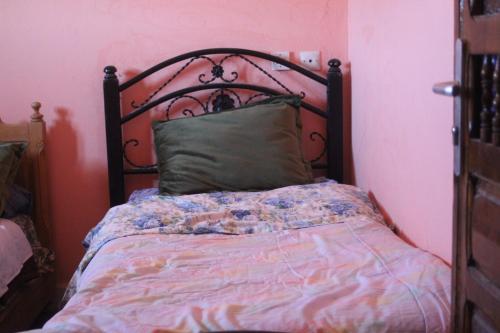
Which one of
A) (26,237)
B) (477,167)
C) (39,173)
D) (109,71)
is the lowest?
(26,237)

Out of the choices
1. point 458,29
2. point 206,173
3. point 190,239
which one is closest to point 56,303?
point 206,173

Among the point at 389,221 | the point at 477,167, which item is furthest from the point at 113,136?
the point at 477,167

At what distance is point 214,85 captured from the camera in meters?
2.69

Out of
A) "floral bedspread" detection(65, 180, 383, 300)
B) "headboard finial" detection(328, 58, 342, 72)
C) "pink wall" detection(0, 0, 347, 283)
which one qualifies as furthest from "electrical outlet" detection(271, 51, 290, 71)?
"floral bedspread" detection(65, 180, 383, 300)

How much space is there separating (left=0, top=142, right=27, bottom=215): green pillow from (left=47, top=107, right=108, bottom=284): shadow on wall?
0.25m

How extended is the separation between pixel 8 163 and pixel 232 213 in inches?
37.3

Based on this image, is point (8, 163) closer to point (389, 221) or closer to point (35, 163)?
point (35, 163)

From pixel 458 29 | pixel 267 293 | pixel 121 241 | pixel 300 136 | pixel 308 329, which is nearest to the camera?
pixel 458 29

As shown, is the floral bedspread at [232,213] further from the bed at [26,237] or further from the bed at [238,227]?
the bed at [26,237]

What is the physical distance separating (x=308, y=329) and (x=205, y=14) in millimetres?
1808

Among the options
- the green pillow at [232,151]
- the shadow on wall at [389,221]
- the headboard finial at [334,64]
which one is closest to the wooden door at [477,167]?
the shadow on wall at [389,221]

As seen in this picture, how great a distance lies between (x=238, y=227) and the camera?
6.63 feet

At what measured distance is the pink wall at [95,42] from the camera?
2686mm

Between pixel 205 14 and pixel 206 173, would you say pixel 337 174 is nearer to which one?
pixel 206 173
